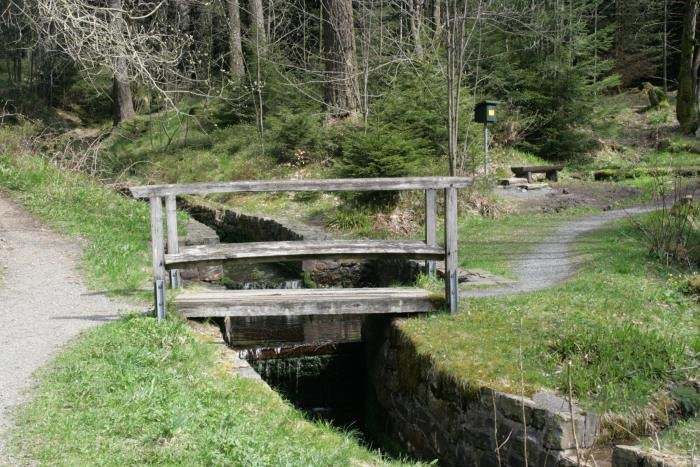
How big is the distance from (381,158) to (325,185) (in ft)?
20.7

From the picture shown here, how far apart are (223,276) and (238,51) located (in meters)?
13.1

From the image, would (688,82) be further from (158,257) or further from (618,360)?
(158,257)

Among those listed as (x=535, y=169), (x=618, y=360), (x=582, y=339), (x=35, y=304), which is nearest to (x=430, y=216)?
(x=582, y=339)

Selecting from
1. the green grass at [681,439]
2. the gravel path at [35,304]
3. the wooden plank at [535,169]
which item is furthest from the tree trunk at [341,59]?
the green grass at [681,439]

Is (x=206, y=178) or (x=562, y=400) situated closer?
(x=562, y=400)

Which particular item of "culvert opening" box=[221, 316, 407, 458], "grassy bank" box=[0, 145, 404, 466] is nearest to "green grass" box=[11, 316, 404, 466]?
"grassy bank" box=[0, 145, 404, 466]

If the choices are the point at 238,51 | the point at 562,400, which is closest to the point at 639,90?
the point at 238,51

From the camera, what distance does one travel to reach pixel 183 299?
776 cm

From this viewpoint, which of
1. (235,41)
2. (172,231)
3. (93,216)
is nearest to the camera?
(172,231)

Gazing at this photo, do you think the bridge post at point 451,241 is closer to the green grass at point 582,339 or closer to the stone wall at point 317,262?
the green grass at point 582,339

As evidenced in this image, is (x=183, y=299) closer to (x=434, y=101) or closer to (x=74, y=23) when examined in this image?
(x=74, y=23)

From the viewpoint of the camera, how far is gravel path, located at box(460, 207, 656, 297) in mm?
9047

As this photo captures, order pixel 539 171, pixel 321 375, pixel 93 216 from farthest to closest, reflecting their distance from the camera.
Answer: pixel 539 171 → pixel 93 216 → pixel 321 375

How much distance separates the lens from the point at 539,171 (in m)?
20.0
